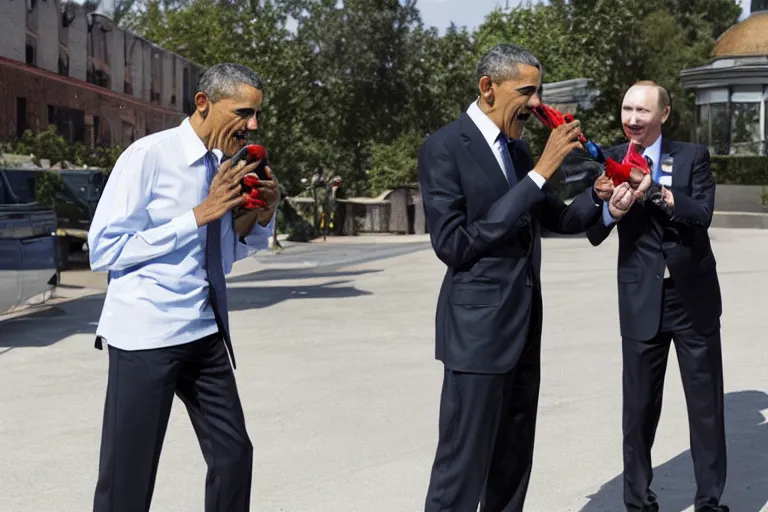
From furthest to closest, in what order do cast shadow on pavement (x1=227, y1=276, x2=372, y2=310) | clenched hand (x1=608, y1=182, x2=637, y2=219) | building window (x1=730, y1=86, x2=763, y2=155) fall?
building window (x1=730, y1=86, x2=763, y2=155)
cast shadow on pavement (x1=227, y1=276, x2=372, y2=310)
clenched hand (x1=608, y1=182, x2=637, y2=219)

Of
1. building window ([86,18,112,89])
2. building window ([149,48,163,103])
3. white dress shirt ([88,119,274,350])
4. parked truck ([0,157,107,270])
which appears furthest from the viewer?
building window ([149,48,163,103])

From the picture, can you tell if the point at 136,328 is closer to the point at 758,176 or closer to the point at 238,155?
the point at 238,155

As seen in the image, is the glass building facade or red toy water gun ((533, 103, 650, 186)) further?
the glass building facade

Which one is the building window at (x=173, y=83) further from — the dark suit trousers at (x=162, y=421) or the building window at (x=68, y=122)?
the dark suit trousers at (x=162, y=421)

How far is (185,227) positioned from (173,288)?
21 cm

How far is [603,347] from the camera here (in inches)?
466

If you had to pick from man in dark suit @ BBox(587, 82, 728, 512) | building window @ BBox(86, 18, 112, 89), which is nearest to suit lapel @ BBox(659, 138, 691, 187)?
man in dark suit @ BBox(587, 82, 728, 512)

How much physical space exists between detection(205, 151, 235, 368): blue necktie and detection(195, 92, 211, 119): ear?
5.3 inches

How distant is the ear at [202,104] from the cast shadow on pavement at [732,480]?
2834 mm

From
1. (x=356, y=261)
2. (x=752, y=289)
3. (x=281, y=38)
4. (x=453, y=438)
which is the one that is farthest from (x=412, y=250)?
(x=453, y=438)

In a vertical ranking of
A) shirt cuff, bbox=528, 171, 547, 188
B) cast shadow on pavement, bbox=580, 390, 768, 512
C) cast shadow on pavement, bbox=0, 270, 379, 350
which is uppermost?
shirt cuff, bbox=528, 171, 547, 188

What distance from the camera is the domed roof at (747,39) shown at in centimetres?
4519

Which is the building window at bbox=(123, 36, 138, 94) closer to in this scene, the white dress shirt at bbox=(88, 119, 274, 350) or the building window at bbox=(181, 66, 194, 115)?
the building window at bbox=(181, 66, 194, 115)

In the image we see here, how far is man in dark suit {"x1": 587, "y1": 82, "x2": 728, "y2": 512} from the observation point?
5.96 m
